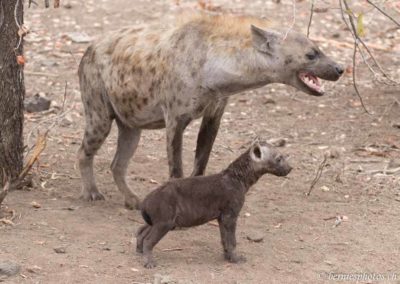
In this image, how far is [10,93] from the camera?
686cm

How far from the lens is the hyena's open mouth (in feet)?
20.6

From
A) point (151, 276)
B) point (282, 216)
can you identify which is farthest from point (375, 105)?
point (151, 276)

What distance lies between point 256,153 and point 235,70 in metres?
0.72

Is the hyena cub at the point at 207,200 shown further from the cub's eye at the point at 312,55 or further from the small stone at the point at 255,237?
the cub's eye at the point at 312,55

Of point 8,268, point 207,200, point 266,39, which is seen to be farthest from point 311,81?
point 8,268

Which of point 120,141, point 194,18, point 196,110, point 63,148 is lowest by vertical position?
point 63,148

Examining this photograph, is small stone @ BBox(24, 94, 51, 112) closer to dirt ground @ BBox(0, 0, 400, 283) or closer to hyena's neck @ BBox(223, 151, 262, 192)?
dirt ground @ BBox(0, 0, 400, 283)

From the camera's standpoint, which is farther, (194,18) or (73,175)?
(73,175)

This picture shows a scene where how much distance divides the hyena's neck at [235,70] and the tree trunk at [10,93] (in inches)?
56.4

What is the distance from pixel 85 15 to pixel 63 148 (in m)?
3.66

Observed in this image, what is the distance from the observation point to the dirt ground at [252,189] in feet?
18.4

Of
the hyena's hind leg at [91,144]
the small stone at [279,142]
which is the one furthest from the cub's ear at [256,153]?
the small stone at [279,142]

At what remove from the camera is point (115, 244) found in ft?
19.4

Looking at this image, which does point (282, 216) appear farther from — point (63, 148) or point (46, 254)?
point (63, 148)
